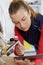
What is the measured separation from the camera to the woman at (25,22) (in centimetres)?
92

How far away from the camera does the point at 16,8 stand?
91 centimetres

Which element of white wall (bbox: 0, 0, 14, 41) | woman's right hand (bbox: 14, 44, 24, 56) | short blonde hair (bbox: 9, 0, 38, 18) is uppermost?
short blonde hair (bbox: 9, 0, 38, 18)

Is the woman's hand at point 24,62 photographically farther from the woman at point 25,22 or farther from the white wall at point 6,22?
the white wall at point 6,22

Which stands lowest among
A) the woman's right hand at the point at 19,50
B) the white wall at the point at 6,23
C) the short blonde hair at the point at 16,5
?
the woman's right hand at the point at 19,50

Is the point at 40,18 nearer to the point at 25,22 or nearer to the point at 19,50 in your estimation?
the point at 25,22

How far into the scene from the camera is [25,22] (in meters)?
0.94

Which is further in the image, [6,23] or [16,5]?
[6,23]

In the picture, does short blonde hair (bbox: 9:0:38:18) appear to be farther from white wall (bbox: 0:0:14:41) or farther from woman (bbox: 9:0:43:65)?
white wall (bbox: 0:0:14:41)

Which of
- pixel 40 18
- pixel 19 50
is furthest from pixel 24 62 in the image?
pixel 40 18

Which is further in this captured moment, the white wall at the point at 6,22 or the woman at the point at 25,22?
the white wall at the point at 6,22

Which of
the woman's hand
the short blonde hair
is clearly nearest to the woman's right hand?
the woman's hand

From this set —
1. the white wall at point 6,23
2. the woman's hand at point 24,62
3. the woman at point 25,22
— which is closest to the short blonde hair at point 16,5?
the woman at point 25,22

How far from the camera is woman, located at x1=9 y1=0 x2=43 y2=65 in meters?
0.92

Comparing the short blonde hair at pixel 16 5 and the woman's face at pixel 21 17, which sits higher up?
the short blonde hair at pixel 16 5
